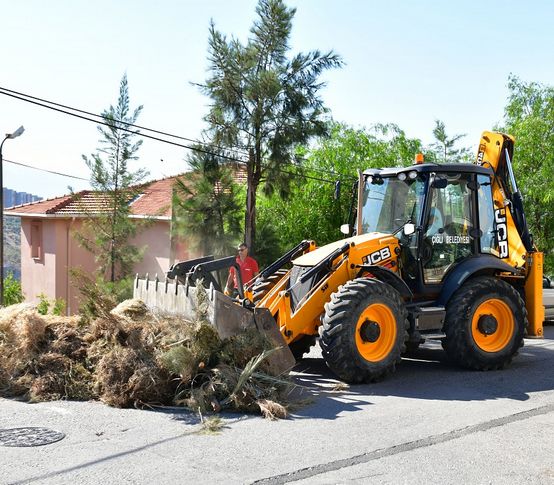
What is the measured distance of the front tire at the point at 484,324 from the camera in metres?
9.55

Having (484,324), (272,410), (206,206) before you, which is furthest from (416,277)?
(206,206)

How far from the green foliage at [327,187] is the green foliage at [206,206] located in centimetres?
190

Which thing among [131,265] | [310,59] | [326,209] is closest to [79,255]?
[131,265]

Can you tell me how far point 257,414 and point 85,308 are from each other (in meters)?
2.41

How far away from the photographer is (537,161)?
20.4 m

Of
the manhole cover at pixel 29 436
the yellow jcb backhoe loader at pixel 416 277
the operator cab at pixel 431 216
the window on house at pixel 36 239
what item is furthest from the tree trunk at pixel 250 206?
the window on house at pixel 36 239

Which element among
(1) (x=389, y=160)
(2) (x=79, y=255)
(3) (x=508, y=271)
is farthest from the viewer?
(2) (x=79, y=255)

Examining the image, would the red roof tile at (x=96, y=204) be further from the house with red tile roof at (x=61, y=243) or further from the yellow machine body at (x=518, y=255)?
the yellow machine body at (x=518, y=255)

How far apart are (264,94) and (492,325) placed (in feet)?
26.2

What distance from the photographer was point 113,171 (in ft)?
62.7

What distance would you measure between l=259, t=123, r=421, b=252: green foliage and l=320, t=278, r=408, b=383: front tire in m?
9.26

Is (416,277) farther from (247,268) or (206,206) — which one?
(206,206)

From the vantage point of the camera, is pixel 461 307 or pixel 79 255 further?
pixel 79 255

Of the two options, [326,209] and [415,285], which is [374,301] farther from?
[326,209]
